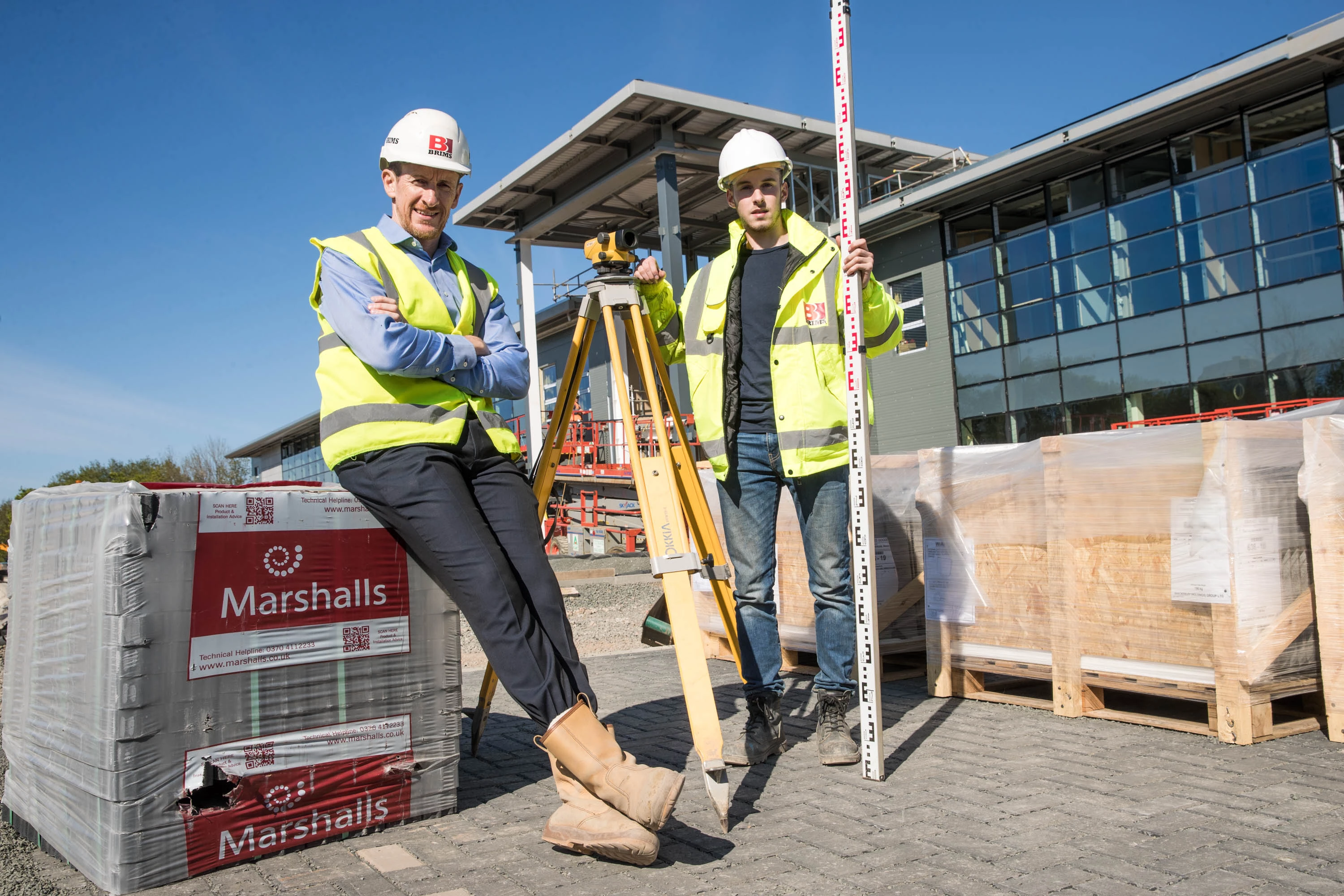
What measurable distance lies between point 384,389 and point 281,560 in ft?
2.01

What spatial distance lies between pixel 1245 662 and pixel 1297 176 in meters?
14.6

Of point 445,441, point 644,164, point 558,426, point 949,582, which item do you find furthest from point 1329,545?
point 644,164

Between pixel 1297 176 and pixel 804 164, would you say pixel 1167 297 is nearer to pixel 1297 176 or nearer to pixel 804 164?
pixel 1297 176

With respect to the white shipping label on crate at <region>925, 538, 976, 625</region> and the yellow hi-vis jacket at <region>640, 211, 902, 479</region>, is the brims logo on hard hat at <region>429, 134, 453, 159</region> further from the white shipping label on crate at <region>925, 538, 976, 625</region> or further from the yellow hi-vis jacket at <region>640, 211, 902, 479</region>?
the white shipping label on crate at <region>925, 538, 976, 625</region>

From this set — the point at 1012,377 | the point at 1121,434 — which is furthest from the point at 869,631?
the point at 1012,377

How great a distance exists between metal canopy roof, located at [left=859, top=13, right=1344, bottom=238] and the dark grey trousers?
1515 centimetres

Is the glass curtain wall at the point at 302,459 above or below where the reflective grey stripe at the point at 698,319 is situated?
above

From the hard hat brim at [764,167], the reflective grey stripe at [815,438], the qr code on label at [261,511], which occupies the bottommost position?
the qr code on label at [261,511]

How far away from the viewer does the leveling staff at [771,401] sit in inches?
142

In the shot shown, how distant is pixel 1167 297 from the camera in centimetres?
1662

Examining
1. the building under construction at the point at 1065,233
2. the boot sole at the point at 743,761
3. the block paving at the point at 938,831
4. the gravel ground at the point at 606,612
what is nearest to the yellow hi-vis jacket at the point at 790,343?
the boot sole at the point at 743,761

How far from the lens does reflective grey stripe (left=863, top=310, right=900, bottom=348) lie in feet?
11.8

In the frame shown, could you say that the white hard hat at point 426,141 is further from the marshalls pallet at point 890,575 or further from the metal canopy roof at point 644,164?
the metal canopy roof at point 644,164

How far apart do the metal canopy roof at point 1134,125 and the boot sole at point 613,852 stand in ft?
51.1
